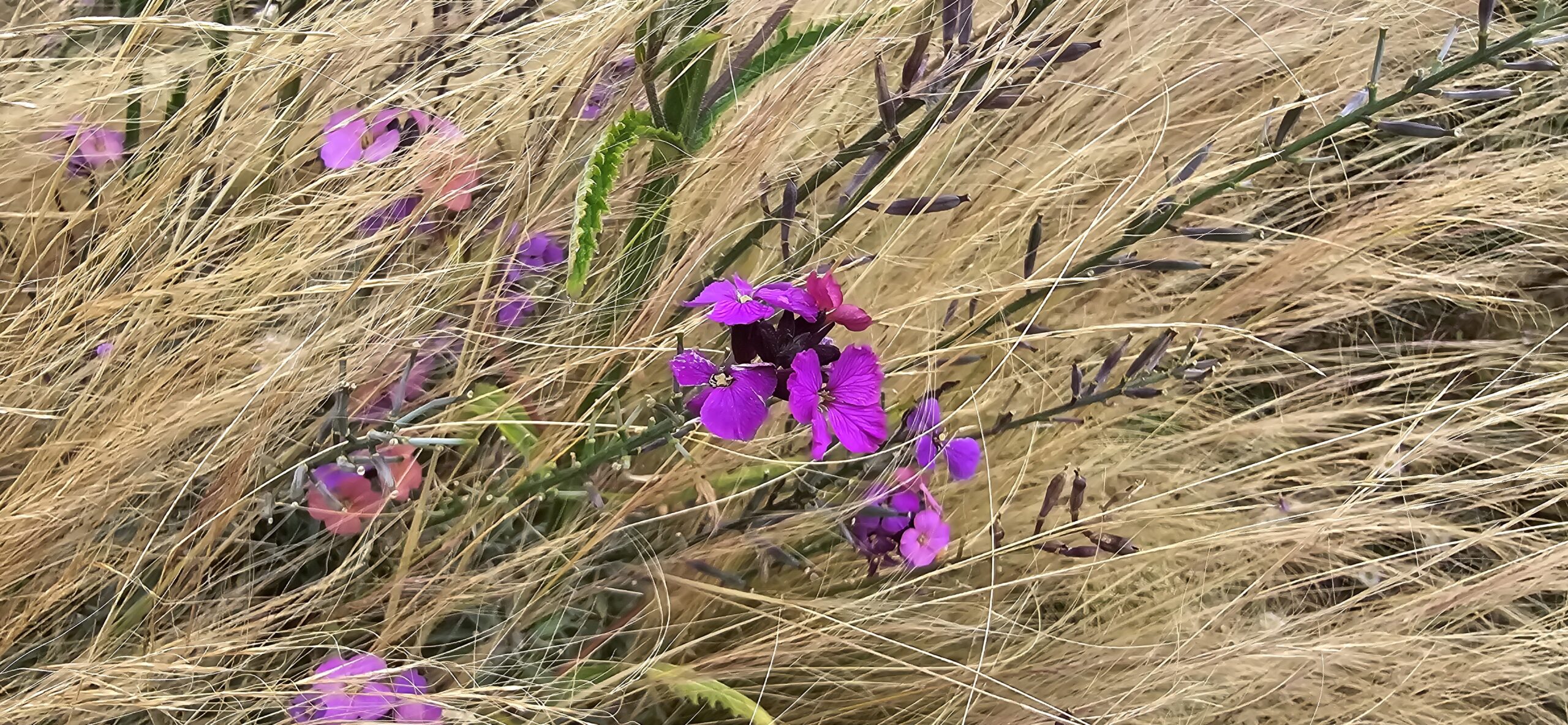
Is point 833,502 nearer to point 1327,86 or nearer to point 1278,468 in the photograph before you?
point 1278,468

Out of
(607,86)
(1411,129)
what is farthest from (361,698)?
(1411,129)

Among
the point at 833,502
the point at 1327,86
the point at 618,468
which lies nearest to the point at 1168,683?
the point at 833,502

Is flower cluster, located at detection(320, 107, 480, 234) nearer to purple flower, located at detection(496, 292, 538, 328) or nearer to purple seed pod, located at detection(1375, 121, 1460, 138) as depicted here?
purple flower, located at detection(496, 292, 538, 328)

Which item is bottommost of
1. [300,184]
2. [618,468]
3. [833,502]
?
[833,502]

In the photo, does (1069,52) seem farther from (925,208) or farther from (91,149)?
(91,149)

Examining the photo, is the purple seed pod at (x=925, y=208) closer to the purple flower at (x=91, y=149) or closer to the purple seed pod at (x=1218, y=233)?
the purple seed pod at (x=1218, y=233)
